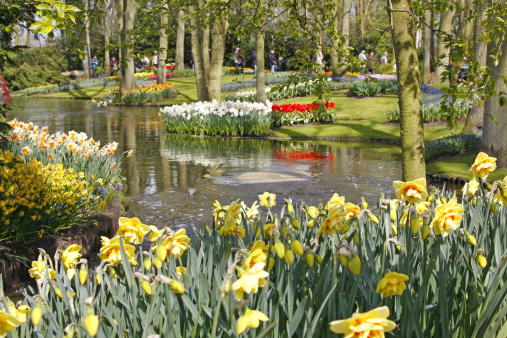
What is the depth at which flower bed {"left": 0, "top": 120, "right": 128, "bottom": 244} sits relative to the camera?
4.32 m

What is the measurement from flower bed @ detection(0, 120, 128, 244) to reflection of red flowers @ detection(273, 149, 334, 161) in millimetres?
5834

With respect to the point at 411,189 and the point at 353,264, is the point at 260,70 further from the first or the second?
the point at 353,264

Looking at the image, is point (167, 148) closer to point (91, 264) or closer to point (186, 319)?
point (91, 264)

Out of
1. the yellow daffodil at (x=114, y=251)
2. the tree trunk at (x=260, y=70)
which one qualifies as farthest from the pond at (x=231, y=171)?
→ the tree trunk at (x=260, y=70)

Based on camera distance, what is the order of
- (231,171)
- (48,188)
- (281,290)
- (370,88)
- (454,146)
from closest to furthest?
(281,290)
(48,188)
(231,171)
(454,146)
(370,88)

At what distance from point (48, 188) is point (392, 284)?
374cm

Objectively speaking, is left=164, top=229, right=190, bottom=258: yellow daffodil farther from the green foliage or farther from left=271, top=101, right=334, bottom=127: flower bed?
the green foliage

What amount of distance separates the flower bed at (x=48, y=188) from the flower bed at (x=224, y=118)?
28.4 feet

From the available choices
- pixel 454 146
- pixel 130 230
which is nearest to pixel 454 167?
pixel 454 146

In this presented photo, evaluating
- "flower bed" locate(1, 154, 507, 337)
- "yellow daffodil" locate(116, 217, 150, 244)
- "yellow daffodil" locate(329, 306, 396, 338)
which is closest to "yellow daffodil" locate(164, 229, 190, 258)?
"flower bed" locate(1, 154, 507, 337)

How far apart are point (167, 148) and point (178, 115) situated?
119 inches

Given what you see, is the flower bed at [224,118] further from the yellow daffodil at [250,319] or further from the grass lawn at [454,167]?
the yellow daffodil at [250,319]

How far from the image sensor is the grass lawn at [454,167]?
8.76 metres

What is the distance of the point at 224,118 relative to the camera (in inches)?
581
